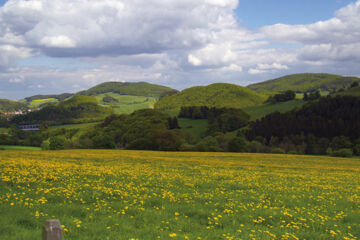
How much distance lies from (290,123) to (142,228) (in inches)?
5740

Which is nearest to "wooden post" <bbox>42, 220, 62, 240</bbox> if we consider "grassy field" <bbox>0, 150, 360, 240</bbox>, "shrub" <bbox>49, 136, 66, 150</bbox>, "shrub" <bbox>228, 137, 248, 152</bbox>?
"grassy field" <bbox>0, 150, 360, 240</bbox>

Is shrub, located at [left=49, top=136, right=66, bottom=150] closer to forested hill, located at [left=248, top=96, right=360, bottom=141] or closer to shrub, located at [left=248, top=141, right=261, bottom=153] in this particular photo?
shrub, located at [left=248, top=141, right=261, bottom=153]

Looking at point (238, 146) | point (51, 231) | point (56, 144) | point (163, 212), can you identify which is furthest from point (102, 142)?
point (51, 231)

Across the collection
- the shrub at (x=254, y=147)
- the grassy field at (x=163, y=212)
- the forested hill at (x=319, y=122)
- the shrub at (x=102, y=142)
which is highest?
the forested hill at (x=319, y=122)

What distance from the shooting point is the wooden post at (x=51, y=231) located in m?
4.17

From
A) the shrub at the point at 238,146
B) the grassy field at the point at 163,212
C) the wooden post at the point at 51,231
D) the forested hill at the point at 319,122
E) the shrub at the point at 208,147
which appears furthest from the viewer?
the forested hill at the point at 319,122

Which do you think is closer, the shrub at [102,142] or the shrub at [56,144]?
the shrub at [56,144]

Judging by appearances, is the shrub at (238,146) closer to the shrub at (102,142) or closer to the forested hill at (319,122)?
the shrub at (102,142)

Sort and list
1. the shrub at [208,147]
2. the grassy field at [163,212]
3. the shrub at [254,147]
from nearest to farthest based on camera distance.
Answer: the grassy field at [163,212], the shrub at [208,147], the shrub at [254,147]

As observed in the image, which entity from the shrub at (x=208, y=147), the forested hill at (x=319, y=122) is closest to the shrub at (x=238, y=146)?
the shrub at (x=208, y=147)

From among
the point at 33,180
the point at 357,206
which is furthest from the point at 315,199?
the point at 33,180

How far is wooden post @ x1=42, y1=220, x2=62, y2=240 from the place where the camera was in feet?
13.7

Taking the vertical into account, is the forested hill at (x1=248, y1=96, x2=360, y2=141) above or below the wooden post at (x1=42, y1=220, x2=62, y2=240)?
above

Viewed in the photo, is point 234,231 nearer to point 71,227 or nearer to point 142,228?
point 142,228
